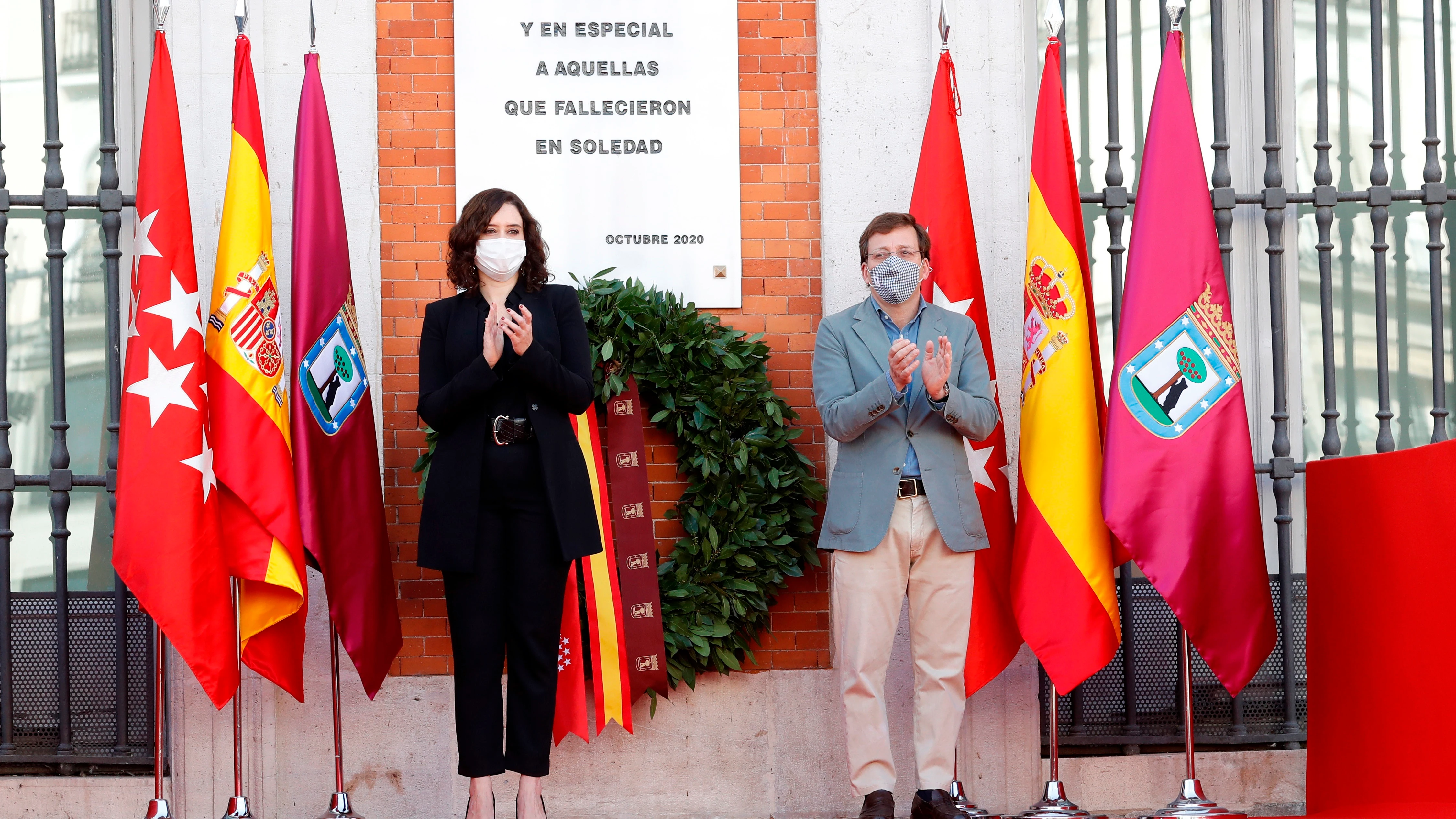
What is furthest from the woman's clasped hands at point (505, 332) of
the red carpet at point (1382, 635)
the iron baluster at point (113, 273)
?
the red carpet at point (1382, 635)

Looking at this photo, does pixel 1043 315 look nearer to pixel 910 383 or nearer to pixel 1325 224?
pixel 910 383

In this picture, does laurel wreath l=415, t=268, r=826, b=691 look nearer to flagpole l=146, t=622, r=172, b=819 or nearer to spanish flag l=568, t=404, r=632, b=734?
spanish flag l=568, t=404, r=632, b=734

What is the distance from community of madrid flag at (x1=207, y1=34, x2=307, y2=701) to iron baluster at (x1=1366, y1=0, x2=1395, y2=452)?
378 centimetres

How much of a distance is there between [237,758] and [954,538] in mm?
2295

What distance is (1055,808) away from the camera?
155 inches

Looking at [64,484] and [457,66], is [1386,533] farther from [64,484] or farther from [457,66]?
[64,484]

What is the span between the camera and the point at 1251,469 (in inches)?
150

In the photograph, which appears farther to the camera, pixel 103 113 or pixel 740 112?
pixel 740 112

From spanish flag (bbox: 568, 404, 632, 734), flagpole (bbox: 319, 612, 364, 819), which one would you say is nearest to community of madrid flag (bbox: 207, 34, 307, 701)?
flagpole (bbox: 319, 612, 364, 819)

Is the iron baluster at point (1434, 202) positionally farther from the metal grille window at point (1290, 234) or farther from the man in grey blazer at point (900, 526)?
the man in grey blazer at point (900, 526)

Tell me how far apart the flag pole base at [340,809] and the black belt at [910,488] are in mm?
2031

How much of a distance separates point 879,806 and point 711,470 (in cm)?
122

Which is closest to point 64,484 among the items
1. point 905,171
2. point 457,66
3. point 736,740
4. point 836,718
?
point 457,66

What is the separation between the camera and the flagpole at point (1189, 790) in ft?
12.4
